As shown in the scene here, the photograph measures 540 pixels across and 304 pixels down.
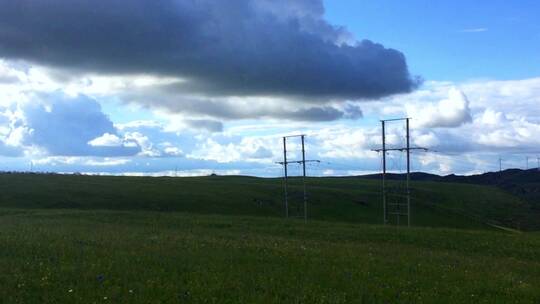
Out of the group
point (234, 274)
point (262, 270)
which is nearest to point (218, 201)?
point (262, 270)

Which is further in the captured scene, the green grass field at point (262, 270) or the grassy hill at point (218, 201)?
the grassy hill at point (218, 201)

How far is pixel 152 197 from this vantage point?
96.6 metres

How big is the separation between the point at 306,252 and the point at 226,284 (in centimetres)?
861

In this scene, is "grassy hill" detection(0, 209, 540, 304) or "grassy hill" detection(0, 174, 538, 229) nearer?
"grassy hill" detection(0, 209, 540, 304)

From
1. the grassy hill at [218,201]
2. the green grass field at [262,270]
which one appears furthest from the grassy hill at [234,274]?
the grassy hill at [218,201]

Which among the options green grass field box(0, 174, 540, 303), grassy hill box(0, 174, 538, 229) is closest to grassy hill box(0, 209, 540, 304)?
green grass field box(0, 174, 540, 303)

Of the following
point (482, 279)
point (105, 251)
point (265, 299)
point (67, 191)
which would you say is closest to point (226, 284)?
point (265, 299)

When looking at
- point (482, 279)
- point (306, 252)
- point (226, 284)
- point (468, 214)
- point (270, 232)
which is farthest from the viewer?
point (468, 214)

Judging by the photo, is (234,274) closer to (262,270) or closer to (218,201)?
(262,270)

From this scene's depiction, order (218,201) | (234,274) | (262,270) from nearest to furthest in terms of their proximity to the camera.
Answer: (234,274) → (262,270) → (218,201)

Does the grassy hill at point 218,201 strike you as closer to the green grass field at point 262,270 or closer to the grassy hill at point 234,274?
the green grass field at point 262,270

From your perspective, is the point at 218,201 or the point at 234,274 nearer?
the point at 234,274

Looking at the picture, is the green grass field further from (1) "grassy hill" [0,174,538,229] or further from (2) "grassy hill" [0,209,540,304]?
(1) "grassy hill" [0,174,538,229]

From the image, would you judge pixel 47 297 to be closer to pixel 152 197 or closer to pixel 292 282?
pixel 292 282
